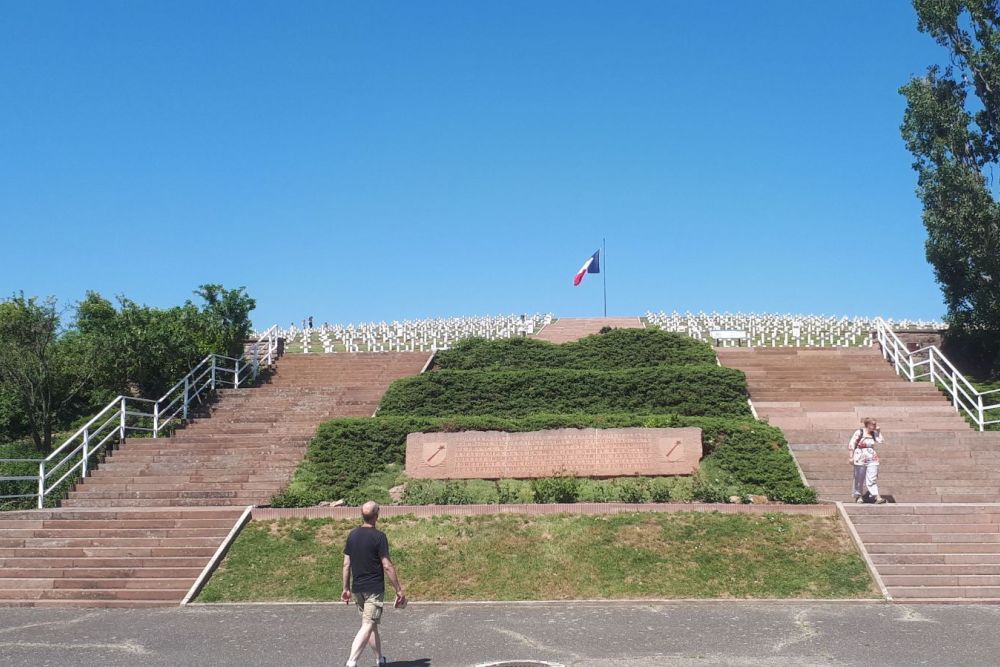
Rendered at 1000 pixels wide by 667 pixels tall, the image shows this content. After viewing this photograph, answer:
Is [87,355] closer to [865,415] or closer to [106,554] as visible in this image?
[106,554]

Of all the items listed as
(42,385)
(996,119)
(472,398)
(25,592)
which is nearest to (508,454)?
(472,398)

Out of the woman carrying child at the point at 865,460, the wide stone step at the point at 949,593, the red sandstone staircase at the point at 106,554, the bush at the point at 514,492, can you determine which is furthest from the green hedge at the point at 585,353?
the wide stone step at the point at 949,593

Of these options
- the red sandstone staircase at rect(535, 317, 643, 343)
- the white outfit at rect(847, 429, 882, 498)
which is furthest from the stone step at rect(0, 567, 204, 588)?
the red sandstone staircase at rect(535, 317, 643, 343)

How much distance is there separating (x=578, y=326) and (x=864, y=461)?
20065 millimetres

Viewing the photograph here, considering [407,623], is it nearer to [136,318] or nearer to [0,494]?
[0,494]

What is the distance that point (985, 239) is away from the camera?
2241 centimetres

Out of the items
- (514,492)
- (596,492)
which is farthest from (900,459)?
(514,492)

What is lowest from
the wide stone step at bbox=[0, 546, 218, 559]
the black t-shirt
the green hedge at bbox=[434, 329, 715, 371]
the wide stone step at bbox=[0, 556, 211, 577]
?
the wide stone step at bbox=[0, 556, 211, 577]

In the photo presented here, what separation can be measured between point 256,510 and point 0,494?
527cm

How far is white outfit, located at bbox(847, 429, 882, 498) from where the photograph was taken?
532 inches

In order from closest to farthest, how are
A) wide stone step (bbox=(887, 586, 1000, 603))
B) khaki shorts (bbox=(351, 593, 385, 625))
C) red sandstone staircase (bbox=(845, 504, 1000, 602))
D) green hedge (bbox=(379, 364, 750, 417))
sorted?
khaki shorts (bbox=(351, 593, 385, 625)) → wide stone step (bbox=(887, 586, 1000, 603)) → red sandstone staircase (bbox=(845, 504, 1000, 602)) → green hedge (bbox=(379, 364, 750, 417))

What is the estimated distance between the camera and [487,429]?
653 inches

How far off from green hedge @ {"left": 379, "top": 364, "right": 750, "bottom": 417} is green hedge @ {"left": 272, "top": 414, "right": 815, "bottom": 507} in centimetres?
162

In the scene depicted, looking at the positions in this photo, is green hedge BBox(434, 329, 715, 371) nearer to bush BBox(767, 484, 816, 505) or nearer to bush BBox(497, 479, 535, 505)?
bush BBox(497, 479, 535, 505)
